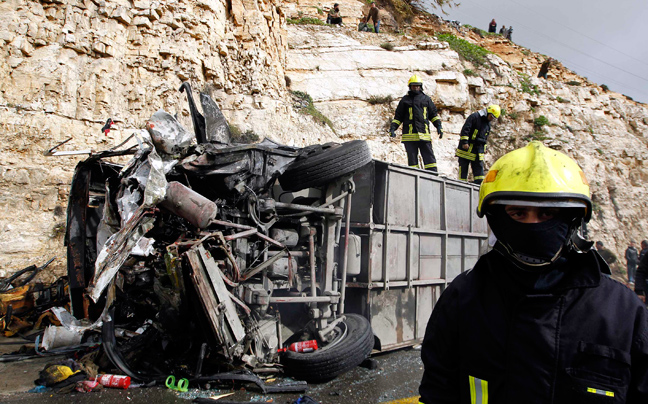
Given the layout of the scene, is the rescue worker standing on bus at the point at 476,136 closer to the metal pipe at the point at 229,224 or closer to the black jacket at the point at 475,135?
the black jacket at the point at 475,135

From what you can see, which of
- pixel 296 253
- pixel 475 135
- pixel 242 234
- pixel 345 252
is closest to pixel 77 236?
pixel 242 234

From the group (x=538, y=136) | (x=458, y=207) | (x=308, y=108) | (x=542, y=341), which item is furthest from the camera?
(x=538, y=136)

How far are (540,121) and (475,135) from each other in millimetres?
10127

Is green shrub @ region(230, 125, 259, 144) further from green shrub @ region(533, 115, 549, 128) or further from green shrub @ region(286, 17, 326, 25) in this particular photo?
green shrub @ region(533, 115, 549, 128)

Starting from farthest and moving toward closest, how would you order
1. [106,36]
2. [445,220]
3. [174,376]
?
[106,36]
[445,220]
[174,376]

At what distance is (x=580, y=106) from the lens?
17.5 metres

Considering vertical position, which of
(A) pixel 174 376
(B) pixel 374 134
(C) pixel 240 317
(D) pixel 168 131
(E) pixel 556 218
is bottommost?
(A) pixel 174 376

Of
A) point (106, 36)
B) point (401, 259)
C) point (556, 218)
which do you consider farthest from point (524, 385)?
point (106, 36)

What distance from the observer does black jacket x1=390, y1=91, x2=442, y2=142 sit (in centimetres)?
780

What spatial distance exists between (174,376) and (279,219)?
1.87 meters

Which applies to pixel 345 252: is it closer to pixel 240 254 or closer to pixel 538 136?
pixel 240 254

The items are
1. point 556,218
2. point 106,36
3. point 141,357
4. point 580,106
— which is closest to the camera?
point 556,218

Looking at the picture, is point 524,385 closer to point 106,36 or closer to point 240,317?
point 240,317

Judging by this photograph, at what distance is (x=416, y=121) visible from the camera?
308 inches
